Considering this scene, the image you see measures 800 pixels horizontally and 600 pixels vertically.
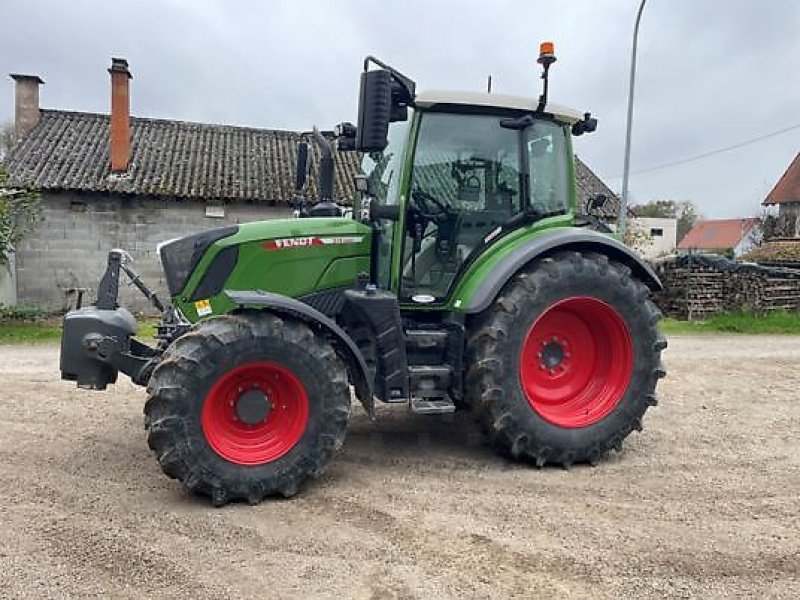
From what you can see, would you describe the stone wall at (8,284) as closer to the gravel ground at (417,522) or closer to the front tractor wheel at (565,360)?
the gravel ground at (417,522)

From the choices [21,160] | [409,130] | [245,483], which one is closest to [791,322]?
[409,130]

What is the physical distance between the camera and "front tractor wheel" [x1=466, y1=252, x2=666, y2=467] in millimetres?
4625

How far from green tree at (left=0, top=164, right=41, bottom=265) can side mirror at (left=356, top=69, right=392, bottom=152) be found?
38.1ft

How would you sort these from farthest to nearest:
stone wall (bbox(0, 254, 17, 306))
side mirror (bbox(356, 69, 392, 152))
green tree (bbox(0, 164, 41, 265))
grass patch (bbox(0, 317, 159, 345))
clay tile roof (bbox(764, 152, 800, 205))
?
clay tile roof (bbox(764, 152, 800, 205)) → stone wall (bbox(0, 254, 17, 306)) → green tree (bbox(0, 164, 41, 265)) → grass patch (bbox(0, 317, 159, 345)) → side mirror (bbox(356, 69, 392, 152))

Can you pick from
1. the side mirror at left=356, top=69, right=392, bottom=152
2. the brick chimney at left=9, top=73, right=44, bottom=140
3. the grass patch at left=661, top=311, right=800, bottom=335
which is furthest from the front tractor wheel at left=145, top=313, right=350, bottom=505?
the brick chimney at left=9, top=73, right=44, bottom=140

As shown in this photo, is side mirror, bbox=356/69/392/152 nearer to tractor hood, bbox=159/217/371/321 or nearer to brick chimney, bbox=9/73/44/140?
tractor hood, bbox=159/217/371/321

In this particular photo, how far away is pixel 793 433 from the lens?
5770 millimetres

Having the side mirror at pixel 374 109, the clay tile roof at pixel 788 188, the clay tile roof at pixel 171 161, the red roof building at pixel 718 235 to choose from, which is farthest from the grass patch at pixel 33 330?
the red roof building at pixel 718 235

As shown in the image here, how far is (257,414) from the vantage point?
13.6 ft

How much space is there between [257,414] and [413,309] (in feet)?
4.36

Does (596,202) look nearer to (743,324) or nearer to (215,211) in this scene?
(743,324)

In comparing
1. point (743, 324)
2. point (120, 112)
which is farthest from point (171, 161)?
point (743, 324)

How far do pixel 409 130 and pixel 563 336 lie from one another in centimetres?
184

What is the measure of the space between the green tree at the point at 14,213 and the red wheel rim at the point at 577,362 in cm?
1188
